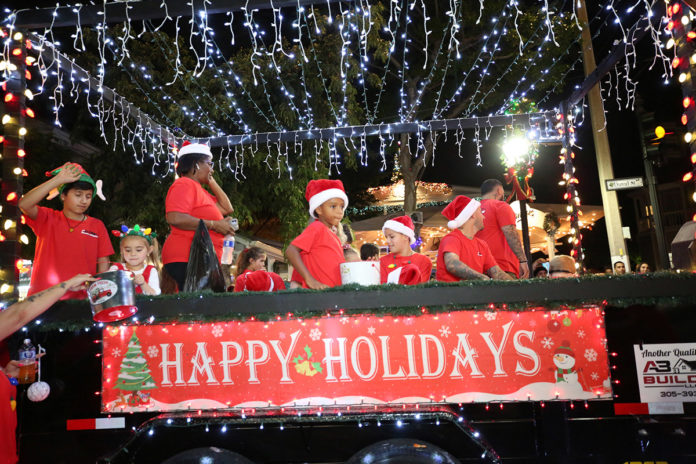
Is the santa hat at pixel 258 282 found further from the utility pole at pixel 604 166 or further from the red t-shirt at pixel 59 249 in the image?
the utility pole at pixel 604 166

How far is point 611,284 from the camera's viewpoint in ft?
8.23

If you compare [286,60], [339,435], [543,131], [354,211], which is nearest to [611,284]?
[339,435]

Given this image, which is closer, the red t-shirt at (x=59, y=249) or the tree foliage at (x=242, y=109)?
the red t-shirt at (x=59, y=249)

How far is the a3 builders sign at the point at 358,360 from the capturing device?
2500 millimetres

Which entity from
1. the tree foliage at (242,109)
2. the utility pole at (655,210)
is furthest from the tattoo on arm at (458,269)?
the utility pole at (655,210)

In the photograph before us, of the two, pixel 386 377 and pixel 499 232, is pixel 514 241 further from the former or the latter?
pixel 386 377

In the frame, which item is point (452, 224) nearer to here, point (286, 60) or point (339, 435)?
point (339, 435)

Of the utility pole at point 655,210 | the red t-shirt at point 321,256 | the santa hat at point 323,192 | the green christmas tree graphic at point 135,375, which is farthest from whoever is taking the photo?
the utility pole at point 655,210

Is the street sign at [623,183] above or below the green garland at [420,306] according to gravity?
above

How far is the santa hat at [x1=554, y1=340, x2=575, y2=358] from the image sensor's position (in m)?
2.49

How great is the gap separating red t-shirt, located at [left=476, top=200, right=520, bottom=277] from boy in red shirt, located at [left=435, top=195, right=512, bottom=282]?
115 centimetres

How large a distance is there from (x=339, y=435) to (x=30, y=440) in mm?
1555

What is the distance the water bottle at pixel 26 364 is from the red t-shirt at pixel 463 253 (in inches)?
103

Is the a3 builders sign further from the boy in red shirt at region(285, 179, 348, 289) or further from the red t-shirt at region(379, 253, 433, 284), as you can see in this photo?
the red t-shirt at region(379, 253, 433, 284)
